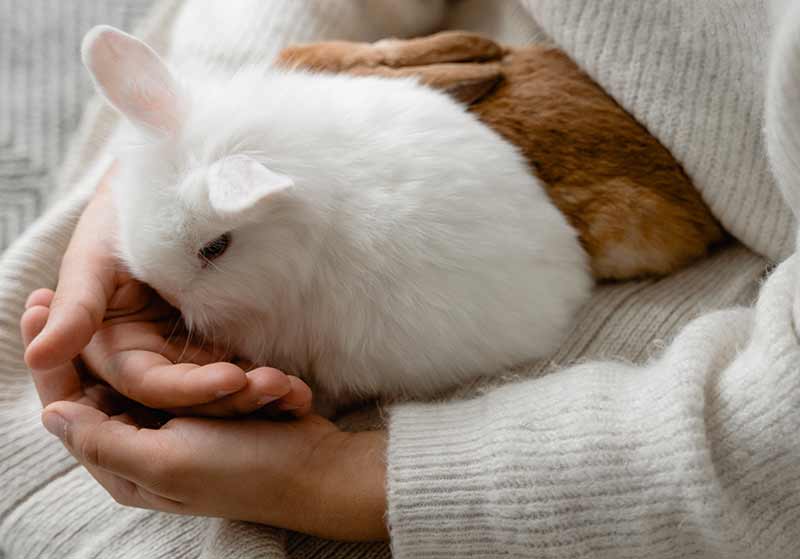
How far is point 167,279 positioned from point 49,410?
0.51ft

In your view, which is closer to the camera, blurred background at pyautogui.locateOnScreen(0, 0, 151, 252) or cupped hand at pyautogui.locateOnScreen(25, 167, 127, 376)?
cupped hand at pyautogui.locateOnScreen(25, 167, 127, 376)

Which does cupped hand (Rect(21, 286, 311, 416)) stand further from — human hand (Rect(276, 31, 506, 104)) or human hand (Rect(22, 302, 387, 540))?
human hand (Rect(276, 31, 506, 104))

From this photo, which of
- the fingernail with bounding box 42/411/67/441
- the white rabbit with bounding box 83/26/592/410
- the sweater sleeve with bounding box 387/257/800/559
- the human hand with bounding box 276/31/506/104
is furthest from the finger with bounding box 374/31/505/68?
the fingernail with bounding box 42/411/67/441

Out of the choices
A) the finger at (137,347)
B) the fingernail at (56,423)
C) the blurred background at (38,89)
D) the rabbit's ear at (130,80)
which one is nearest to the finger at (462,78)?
the rabbit's ear at (130,80)

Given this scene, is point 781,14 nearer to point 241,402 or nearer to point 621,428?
point 621,428

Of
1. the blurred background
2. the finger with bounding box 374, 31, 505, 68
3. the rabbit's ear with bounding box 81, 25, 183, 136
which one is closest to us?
the rabbit's ear with bounding box 81, 25, 183, 136

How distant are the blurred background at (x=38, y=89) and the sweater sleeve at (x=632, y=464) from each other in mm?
749

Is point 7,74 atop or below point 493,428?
atop

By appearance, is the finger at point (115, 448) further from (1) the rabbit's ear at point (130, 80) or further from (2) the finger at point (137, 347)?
(1) the rabbit's ear at point (130, 80)

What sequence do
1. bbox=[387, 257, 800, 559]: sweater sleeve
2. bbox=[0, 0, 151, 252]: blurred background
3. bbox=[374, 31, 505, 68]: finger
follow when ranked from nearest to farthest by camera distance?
1. bbox=[387, 257, 800, 559]: sweater sleeve
2. bbox=[374, 31, 505, 68]: finger
3. bbox=[0, 0, 151, 252]: blurred background

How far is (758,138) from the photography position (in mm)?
814

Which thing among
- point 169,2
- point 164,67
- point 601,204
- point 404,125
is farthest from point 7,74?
point 601,204

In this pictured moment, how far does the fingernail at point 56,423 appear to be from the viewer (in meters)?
0.71

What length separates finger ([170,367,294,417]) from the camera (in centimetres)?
67
